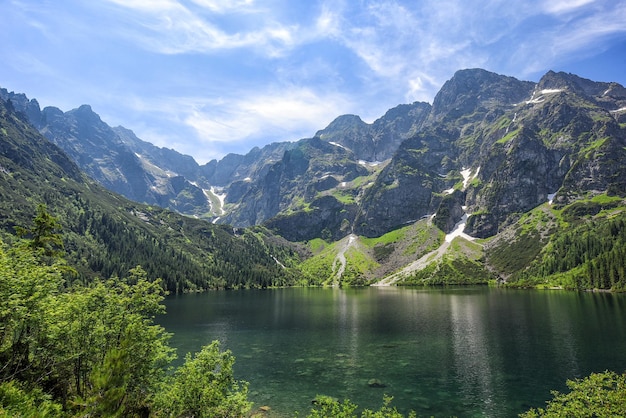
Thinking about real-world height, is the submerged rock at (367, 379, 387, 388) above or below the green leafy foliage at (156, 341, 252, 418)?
below

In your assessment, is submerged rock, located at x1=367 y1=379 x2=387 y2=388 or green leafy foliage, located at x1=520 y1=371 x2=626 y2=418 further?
submerged rock, located at x1=367 y1=379 x2=387 y2=388

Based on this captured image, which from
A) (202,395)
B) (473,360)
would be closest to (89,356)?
(202,395)

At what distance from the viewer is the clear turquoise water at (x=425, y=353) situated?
51156 millimetres

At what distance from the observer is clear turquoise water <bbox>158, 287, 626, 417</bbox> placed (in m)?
51.2

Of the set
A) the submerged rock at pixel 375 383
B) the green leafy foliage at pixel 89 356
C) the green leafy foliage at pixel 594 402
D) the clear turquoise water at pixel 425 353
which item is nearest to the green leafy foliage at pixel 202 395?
the green leafy foliage at pixel 89 356

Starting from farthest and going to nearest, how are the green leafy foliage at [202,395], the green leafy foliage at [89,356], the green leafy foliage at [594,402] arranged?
the green leafy foliage at [202,395], the green leafy foliage at [594,402], the green leafy foliage at [89,356]

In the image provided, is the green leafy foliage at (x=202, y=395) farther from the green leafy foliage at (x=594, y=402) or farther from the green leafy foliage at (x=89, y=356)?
the green leafy foliage at (x=594, y=402)

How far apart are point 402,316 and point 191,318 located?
77.7 meters

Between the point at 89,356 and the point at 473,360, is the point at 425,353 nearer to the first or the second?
the point at 473,360

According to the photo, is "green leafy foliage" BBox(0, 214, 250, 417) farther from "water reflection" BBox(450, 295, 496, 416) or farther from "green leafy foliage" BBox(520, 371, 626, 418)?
"water reflection" BBox(450, 295, 496, 416)

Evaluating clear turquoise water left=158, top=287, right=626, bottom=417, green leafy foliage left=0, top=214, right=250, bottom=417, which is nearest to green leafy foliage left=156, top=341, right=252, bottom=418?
green leafy foliage left=0, top=214, right=250, bottom=417

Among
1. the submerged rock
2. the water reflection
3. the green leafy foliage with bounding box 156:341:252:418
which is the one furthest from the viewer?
the submerged rock

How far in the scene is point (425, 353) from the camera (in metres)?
73.9

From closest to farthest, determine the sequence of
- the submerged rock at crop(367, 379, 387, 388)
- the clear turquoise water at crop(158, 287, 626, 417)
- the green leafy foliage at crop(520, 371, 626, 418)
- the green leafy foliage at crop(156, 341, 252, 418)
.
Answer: the green leafy foliage at crop(520, 371, 626, 418)
the green leafy foliage at crop(156, 341, 252, 418)
the clear turquoise water at crop(158, 287, 626, 417)
the submerged rock at crop(367, 379, 387, 388)
